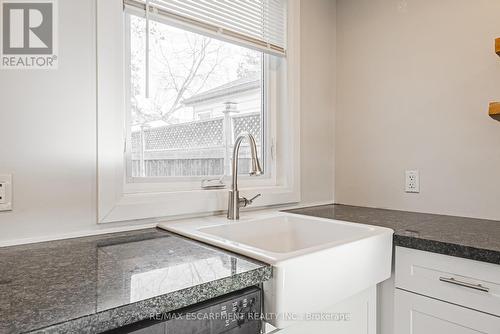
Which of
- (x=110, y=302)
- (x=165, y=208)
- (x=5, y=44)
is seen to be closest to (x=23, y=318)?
(x=110, y=302)

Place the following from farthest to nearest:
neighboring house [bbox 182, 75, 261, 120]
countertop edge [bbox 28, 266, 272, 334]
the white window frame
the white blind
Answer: neighboring house [bbox 182, 75, 261, 120]
the white blind
the white window frame
countertop edge [bbox 28, 266, 272, 334]

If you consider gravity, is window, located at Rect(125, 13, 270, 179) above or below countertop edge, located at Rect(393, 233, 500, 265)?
above

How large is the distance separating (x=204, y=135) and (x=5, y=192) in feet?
2.61

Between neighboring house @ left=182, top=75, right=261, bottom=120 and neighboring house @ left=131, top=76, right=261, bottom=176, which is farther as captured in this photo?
neighboring house @ left=182, top=75, right=261, bottom=120

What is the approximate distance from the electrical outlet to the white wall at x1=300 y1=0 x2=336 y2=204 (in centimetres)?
44

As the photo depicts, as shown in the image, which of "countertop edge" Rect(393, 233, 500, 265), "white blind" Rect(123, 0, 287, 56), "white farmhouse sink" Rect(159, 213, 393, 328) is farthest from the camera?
"white blind" Rect(123, 0, 287, 56)

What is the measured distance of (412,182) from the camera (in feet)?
5.30

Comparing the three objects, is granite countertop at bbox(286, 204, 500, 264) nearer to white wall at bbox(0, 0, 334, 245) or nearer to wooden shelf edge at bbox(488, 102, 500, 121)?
wooden shelf edge at bbox(488, 102, 500, 121)

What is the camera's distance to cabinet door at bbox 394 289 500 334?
982mm

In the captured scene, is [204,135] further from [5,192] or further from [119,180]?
[5,192]

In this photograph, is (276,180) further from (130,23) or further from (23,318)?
(23,318)

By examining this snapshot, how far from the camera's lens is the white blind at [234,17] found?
1.28m

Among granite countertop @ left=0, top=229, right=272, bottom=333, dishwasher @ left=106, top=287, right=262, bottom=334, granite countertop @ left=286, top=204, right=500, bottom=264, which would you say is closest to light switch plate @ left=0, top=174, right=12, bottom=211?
granite countertop @ left=0, top=229, right=272, bottom=333

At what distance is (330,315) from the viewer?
3.28 ft
